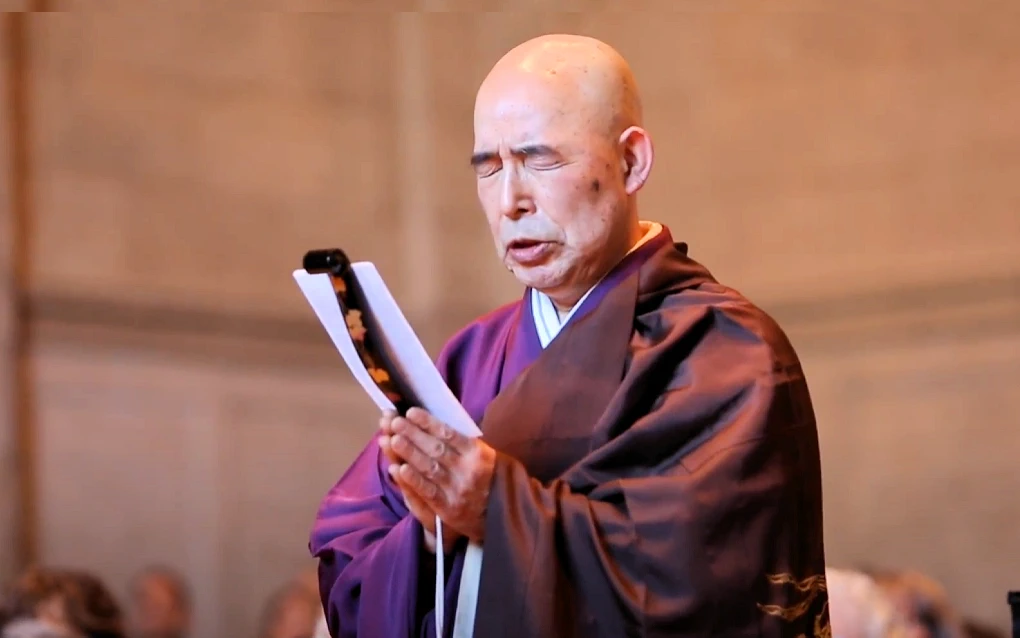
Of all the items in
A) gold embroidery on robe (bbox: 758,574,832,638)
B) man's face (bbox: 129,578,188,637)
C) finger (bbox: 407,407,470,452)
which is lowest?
man's face (bbox: 129,578,188,637)

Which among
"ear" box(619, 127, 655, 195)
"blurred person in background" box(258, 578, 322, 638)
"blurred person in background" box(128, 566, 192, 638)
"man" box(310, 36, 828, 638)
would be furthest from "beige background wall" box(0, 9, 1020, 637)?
"ear" box(619, 127, 655, 195)

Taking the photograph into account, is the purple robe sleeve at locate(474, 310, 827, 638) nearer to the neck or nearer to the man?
the man

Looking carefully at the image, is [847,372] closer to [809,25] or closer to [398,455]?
[809,25]

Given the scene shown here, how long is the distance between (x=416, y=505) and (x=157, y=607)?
15.5ft

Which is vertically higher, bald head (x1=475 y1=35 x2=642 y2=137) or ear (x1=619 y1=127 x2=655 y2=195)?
bald head (x1=475 y1=35 x2=642 y2=137)

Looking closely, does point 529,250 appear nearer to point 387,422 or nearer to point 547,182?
point 547,182

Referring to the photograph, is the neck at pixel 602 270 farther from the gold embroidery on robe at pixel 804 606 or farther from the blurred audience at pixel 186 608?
the blurred audience at pixel 186 608

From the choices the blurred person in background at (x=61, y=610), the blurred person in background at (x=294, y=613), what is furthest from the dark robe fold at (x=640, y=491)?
the blurred person in background at (x=294, y=613)

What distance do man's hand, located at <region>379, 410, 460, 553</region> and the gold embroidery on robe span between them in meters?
0.51

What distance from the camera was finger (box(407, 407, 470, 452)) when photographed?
6.97 feet

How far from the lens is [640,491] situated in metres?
2.19

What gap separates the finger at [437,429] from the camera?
6.97 ft

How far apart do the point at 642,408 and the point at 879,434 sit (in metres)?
5.35

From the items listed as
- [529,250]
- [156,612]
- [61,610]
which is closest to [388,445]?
[529,250]
